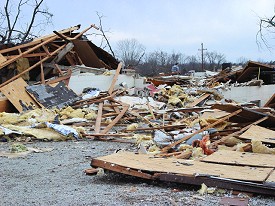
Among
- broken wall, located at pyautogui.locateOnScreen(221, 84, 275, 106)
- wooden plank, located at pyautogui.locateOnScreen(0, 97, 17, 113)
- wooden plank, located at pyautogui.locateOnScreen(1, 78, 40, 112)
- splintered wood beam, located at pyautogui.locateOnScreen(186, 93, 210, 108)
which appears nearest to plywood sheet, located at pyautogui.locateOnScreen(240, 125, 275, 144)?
splintered wood beam, located at pyautogui.locateOnScreen(186, 93, 210, 108)

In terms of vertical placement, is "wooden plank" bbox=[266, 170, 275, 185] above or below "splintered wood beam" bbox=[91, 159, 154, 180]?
above

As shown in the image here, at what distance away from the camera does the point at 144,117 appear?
10562mm

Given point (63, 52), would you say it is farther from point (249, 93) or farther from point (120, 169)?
point (120, 169)

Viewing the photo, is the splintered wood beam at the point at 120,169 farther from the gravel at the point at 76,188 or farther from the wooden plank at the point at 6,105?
the wooden plank at the point at 6,105

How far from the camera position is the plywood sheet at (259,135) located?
19.1 ft

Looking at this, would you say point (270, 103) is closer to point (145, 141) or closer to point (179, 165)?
point (145, 141)

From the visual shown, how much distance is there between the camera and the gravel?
11.7ft

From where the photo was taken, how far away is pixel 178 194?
12.2ft

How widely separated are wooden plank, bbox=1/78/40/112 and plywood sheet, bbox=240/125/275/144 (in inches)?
287

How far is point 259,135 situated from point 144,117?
16.0 ft

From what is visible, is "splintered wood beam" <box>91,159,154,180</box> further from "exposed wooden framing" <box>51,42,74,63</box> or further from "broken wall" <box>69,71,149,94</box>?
"exposed wooden framing" <box>51,42,74,63</box>

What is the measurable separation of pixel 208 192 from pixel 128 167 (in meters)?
1.02

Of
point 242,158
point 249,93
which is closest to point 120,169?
point 242,158

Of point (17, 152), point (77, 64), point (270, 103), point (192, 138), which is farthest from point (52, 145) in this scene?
point (77, 64)
